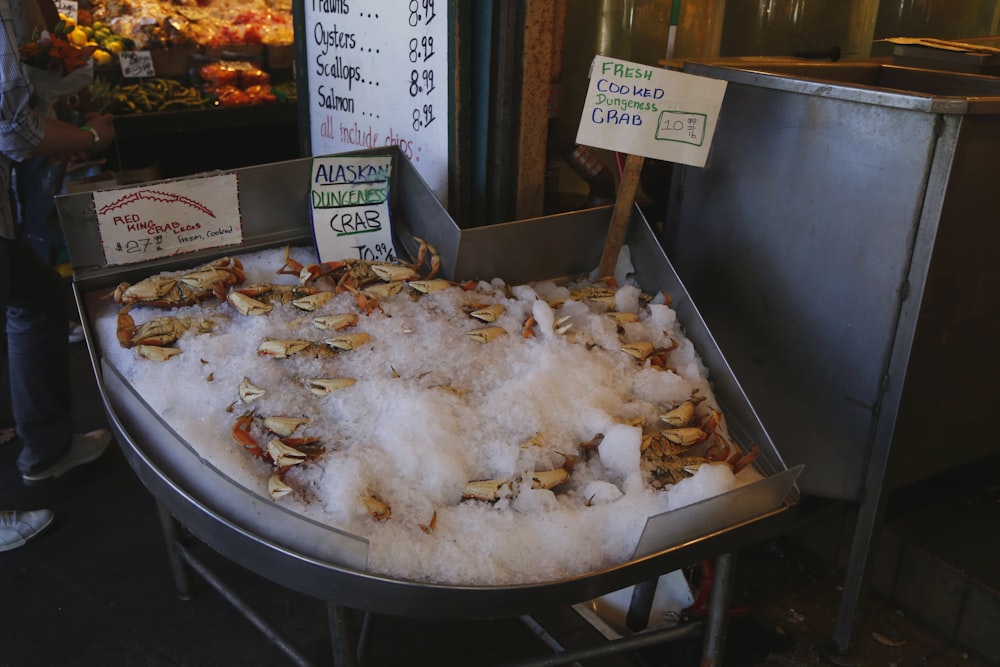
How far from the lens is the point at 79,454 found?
124 inches

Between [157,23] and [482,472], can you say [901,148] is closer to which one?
[482,472]

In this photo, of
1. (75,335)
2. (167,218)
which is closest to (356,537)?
A: (167,218)

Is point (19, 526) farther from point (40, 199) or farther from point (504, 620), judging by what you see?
point (40, 199)

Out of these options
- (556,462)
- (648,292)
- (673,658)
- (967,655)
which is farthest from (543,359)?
(967,655)

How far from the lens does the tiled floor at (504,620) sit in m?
2.26

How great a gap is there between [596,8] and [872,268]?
2004mm

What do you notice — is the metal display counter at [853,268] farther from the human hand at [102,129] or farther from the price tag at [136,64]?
the price tag at [136,64]

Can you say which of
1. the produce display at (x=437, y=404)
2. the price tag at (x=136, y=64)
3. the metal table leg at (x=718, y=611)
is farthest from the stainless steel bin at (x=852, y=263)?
the price tag at (x=136, y=64)

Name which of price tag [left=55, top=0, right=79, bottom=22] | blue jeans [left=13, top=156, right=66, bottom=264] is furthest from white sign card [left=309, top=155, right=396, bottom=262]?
price tag [left=55, top=0, right=79, bottom=22]

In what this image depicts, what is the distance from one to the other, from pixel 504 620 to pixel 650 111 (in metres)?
1.47

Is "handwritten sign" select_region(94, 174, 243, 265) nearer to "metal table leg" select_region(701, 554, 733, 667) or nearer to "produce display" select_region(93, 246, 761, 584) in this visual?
"produce display" select_region(93, 246, 761, 584)

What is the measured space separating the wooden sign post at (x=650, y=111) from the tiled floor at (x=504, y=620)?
4.12ft

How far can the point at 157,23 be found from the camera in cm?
509

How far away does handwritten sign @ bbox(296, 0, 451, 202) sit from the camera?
2.48m
